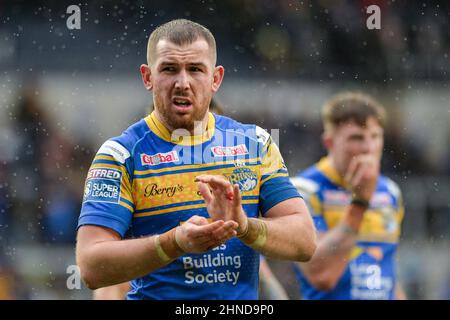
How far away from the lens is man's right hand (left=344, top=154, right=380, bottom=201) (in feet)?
16.9

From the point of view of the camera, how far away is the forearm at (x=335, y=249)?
5172 millimetres

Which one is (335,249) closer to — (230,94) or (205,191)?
(205,191)

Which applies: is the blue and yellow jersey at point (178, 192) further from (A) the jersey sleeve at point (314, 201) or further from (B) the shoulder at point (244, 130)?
(A) the jersey sleeve at point (314, 201)

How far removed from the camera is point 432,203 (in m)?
8.89

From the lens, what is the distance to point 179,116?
3447mm

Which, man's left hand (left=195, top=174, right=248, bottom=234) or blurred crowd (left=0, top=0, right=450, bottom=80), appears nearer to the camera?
man's left hand (left=195, top=174, right=248, bottom=234)

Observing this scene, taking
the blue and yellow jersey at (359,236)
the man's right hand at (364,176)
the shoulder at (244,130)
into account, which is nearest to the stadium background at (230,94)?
the blue and yellow jersey at (359,236)

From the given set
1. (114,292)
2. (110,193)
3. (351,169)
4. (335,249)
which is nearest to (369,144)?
(351,169)

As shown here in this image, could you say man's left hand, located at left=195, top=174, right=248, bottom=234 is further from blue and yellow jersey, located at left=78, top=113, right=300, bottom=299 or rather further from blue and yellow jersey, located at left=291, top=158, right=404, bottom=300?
blue and yellow jersey, located at left=291, top=158, right=404, bottom=300

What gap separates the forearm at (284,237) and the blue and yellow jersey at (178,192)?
4.6 inches

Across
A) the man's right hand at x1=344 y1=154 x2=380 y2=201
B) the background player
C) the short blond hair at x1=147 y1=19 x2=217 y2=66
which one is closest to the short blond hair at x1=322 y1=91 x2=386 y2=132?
the background player

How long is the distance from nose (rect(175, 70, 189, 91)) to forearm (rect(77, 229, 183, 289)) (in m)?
0.56

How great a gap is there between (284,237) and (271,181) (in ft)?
0.83
